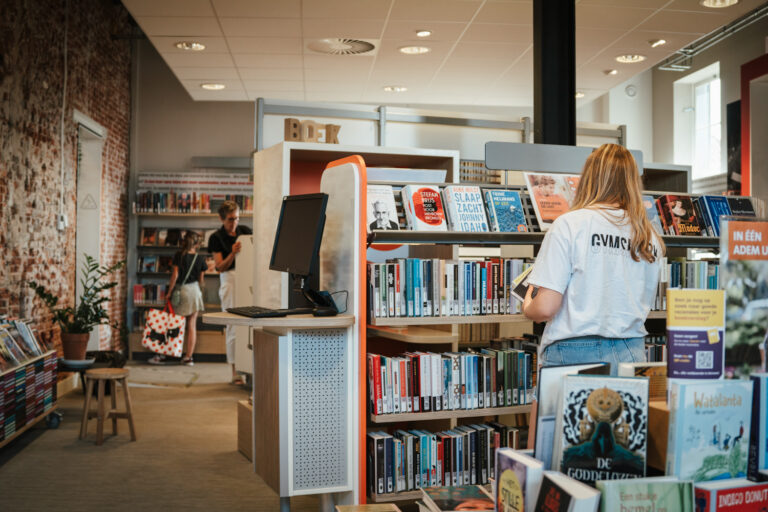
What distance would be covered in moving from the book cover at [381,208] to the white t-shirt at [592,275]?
46.9 inches

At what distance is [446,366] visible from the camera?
324 centimetres

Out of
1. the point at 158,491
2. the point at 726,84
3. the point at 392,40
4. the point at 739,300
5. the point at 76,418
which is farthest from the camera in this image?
the point at 726,84

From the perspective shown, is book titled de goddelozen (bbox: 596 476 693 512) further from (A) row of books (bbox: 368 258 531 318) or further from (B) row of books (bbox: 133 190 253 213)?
(B) row of books (bbox: 133 190 253 213)

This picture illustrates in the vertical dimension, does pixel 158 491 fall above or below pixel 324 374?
below

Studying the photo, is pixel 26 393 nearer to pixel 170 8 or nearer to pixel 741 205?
pixel 170 8

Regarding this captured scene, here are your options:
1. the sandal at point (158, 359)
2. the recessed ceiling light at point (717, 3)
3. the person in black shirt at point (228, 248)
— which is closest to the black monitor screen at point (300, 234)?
the person in black shirt at point (228, 248)

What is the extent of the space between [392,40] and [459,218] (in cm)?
375

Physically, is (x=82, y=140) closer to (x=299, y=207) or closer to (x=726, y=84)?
(x=299, y=207)

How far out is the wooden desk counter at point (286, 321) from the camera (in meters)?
2.77

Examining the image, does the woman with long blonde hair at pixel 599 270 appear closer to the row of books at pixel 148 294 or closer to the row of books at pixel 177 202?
the row of books at pixel 177 202

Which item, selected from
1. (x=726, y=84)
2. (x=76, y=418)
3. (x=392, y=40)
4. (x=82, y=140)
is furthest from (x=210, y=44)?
(x=726, y=84)

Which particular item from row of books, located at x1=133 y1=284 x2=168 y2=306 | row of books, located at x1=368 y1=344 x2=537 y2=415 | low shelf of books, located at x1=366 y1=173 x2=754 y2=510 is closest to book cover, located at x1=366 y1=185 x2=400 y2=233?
low shelf of books, located at x1=366 y1=173 x2=754 y2=510

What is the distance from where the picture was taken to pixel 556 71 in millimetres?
4203

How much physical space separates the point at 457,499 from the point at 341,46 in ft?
18.8
